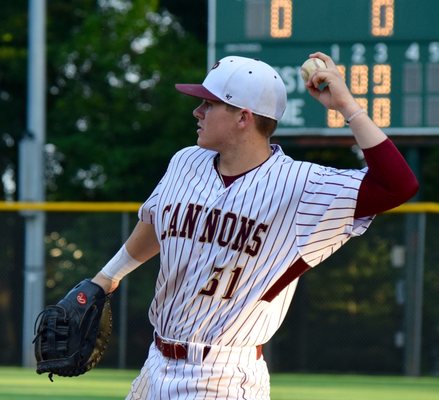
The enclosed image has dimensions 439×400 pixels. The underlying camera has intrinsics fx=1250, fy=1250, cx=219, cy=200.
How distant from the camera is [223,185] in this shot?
137 inches

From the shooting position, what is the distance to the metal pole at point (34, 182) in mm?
10914

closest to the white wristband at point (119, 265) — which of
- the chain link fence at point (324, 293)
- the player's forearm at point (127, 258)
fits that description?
the player's forearm at point (127, 258)

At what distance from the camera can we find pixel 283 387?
30.0ft

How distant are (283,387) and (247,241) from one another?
5.87 metres

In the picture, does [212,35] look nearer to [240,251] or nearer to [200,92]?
[200,92]

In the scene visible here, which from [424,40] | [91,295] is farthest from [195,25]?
[91,295]

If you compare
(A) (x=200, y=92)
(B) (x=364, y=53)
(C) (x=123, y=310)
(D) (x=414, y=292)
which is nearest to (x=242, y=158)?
(A) (x=200, y=92)

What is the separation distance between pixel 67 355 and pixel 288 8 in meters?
6.45

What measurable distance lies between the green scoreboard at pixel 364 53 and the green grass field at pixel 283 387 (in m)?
1.96

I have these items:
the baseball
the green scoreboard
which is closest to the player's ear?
the baseball

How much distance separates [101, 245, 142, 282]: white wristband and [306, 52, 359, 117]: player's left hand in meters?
0.87

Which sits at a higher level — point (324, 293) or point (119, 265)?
point (119, 265)

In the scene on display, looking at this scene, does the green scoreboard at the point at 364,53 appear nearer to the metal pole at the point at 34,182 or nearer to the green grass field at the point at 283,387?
the green grass field at the point at 283,387

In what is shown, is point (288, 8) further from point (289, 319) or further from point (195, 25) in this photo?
point (195, 25)
